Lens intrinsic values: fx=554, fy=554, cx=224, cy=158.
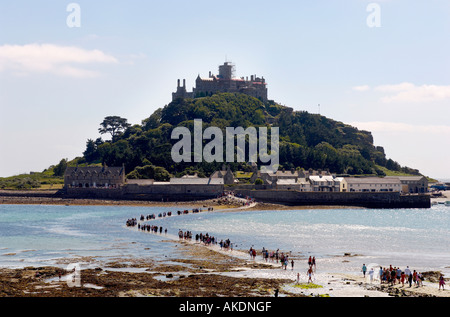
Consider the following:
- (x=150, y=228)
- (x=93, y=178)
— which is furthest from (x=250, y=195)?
(x=150, y=228)

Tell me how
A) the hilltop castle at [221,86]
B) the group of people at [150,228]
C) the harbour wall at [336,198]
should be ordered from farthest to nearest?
the hilltop castle at [221,86] → the harbour wall at [336,198] → the group of people at [150,228]

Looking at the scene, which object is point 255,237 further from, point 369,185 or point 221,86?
point 221,86

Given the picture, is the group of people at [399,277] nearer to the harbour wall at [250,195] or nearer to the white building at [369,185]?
the harbour wall at [250,195]

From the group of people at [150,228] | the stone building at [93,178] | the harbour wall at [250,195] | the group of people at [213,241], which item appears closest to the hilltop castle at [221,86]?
the stone building at [93,178]

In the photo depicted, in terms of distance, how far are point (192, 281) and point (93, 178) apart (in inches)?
3504

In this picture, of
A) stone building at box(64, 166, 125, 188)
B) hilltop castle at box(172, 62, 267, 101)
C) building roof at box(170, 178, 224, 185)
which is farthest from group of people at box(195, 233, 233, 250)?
hilltop castle at box(172, 62, 267, 101)

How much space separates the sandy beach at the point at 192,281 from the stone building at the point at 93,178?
261 feet

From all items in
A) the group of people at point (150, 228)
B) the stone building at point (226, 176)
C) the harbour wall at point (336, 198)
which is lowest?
the group of people at point (150, 228)

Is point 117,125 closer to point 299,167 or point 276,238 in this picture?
point 299,167

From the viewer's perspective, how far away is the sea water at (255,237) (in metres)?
38.8

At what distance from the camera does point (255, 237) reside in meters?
A: 52.1

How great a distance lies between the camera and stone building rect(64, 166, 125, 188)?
113812 millimetres

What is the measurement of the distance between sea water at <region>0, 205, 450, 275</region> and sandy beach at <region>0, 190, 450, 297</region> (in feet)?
10.1

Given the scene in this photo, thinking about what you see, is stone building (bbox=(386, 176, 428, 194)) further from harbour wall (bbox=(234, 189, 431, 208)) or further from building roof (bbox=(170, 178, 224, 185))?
building roof (bbox=(170, 178, 224, 185))
